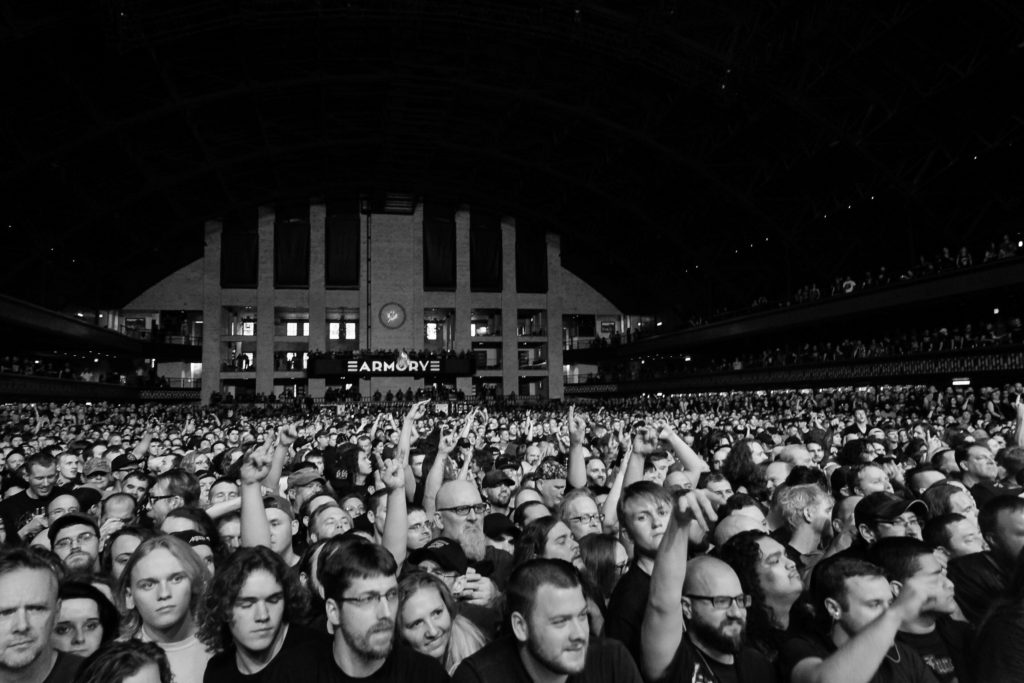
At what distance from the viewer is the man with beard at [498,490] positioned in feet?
24.3

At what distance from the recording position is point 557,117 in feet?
125

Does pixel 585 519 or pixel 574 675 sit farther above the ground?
pixel 585 519

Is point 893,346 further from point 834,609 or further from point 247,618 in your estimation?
point 247,618

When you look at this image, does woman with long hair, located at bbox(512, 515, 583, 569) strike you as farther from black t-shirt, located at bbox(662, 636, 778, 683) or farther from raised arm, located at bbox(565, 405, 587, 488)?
raised arm, located at bbox(565, 405, 587, 488)

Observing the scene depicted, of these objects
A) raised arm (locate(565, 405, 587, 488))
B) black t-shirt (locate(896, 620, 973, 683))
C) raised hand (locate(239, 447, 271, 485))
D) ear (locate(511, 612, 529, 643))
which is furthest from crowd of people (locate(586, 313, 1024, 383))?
ear (locate(511, 612, 529, 643))

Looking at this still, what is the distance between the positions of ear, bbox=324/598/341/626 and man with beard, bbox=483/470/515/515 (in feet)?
13.2

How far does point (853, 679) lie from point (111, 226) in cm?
4778

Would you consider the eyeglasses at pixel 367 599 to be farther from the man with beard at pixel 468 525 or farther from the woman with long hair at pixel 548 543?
the man with beard at pixel 468 525

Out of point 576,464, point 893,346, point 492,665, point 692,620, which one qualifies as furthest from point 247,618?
point 893,346

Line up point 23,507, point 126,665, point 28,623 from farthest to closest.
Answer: point 23,507
point 28,623
point 126,665

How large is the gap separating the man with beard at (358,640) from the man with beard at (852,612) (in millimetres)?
1482

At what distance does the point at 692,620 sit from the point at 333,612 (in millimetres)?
1558

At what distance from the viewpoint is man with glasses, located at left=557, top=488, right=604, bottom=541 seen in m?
5.45

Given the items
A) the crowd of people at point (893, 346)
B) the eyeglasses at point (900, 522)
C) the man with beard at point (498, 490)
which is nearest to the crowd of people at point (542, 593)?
the eyeglasses at point (900, 522)
